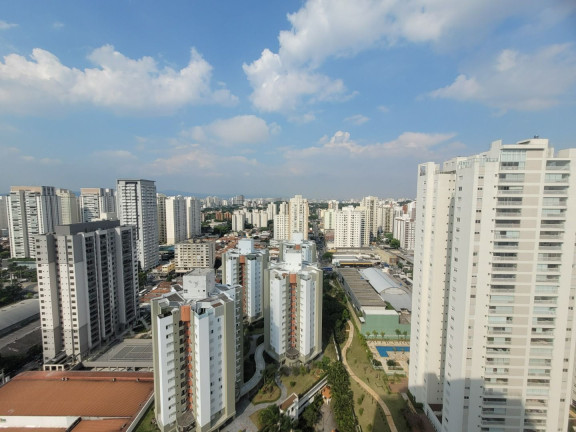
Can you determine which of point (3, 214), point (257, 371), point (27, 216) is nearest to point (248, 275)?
point (257, 371)

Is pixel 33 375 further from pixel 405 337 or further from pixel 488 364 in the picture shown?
pixel 405 337

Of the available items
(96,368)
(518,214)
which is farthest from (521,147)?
(96,368)

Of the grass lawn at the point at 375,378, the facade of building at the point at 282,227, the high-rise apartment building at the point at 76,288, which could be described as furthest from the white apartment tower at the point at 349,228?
the high-rise apartment building at the point at 76,288

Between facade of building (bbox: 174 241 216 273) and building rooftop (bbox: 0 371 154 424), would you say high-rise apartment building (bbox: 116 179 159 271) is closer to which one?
facade of building (bbox: 174 241 216 273)

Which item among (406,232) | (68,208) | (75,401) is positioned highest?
(68,208)

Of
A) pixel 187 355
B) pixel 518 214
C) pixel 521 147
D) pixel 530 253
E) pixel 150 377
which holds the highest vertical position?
pixel 521 147

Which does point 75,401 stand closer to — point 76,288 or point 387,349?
point 76,288

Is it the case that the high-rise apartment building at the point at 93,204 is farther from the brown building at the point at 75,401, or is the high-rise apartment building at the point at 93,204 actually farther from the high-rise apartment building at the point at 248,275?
the brown building at the point at 75,401
